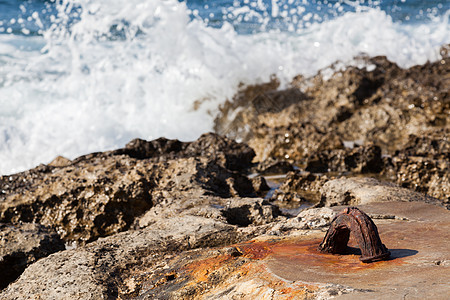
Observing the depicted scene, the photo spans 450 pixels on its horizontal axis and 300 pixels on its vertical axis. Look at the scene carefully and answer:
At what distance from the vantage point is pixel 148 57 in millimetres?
12633

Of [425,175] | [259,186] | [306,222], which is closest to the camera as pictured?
[306,222]

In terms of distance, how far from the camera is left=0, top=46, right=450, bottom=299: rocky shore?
1811 mm

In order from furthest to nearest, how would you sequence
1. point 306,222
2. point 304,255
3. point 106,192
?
point 106,192
point 306,222
point 304,255

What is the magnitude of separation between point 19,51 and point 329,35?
8.32 m

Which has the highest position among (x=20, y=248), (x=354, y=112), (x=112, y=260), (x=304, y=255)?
(x=354, y=112)

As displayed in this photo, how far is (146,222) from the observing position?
310cm

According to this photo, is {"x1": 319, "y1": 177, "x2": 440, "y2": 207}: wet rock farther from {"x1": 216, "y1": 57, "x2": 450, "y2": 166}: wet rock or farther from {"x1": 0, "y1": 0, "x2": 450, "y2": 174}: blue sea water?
{"x1": 0, "y1": 0, "x2": 450, "y2": 174}: blue sea water

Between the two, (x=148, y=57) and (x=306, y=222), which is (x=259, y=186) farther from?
(x=148, y=57)

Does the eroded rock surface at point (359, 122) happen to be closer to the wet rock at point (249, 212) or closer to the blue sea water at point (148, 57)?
the blue sea water at point (148, 57)

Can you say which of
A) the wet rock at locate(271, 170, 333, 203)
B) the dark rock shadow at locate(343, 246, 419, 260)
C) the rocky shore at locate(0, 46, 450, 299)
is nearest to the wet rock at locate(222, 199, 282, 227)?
the rocky shore at locate(0, 46, 450, 299)

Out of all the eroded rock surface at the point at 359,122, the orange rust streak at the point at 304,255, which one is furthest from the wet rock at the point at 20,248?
the eroded rock surface at the point at 359,122

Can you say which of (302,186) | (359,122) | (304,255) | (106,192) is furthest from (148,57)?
(304,255)

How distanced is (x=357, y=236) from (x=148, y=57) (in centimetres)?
1148

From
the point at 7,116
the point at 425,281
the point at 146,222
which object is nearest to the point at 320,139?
the point at 146,222
